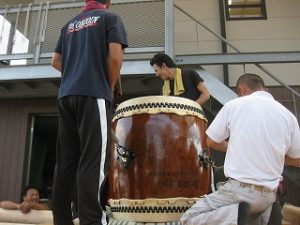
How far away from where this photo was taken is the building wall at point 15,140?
19.1 feet

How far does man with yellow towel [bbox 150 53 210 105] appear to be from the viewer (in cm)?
327

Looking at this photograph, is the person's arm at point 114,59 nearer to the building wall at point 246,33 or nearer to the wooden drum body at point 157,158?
the wooden drum body at point 157,158

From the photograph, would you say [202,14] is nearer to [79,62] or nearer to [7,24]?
[7,24]

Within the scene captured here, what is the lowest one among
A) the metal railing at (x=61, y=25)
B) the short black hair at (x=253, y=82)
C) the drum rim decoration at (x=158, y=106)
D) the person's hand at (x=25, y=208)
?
the person's hand at (x=25, y=208)

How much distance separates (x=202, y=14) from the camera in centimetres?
641

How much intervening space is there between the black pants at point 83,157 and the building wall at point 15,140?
4215 mm

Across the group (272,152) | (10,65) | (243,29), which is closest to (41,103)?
(10,65)

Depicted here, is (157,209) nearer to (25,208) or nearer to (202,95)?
(202,95)

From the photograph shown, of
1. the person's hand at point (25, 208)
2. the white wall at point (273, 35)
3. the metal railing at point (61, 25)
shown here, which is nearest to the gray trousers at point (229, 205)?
the person's hand at point (25, 208)

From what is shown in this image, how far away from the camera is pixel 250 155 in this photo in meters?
1.93

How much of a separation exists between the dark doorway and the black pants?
4.47 m

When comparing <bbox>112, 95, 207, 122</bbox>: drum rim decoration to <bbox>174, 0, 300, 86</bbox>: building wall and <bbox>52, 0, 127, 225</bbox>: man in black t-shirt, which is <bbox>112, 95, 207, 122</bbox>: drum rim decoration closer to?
<bbox>52, 0, 127, 225</bbox>: man in black t-shirt

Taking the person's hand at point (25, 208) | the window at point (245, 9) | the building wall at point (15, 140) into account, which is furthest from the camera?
the window at point (245, 9)

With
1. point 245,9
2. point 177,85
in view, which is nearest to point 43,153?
point 245,9
